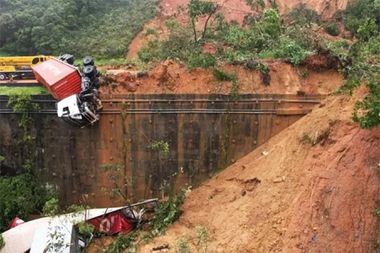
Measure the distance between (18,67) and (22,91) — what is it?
16.8 ft

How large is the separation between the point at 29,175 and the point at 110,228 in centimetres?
410

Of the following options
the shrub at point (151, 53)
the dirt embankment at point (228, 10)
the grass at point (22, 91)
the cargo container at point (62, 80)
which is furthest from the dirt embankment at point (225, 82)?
the dirt embankment at point (228, 10)

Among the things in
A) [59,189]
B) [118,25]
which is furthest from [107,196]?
[118,25]

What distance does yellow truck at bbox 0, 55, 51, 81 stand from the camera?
21.5 metres

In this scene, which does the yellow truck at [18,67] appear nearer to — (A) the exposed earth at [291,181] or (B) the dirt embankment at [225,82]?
(A) the exposed earth at [291,181]

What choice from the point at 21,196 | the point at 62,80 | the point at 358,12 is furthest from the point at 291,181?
the point at 358,12

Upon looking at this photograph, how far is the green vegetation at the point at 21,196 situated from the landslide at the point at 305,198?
5536 mm

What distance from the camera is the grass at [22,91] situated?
18266 mm

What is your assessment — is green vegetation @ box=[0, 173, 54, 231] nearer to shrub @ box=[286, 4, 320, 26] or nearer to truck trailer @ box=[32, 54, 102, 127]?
truck trailer @ box=[32, 54, 102, 127]

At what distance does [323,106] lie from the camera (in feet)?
53.2

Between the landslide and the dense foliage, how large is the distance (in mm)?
14403

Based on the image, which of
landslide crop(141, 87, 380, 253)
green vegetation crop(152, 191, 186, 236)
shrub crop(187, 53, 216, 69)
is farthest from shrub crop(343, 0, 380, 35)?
green vegetation crop(152, 191, 186, 236)

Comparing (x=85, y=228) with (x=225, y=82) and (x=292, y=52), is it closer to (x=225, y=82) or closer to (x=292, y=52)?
(x=225, y=82)

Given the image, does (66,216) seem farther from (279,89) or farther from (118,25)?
(118,25)
